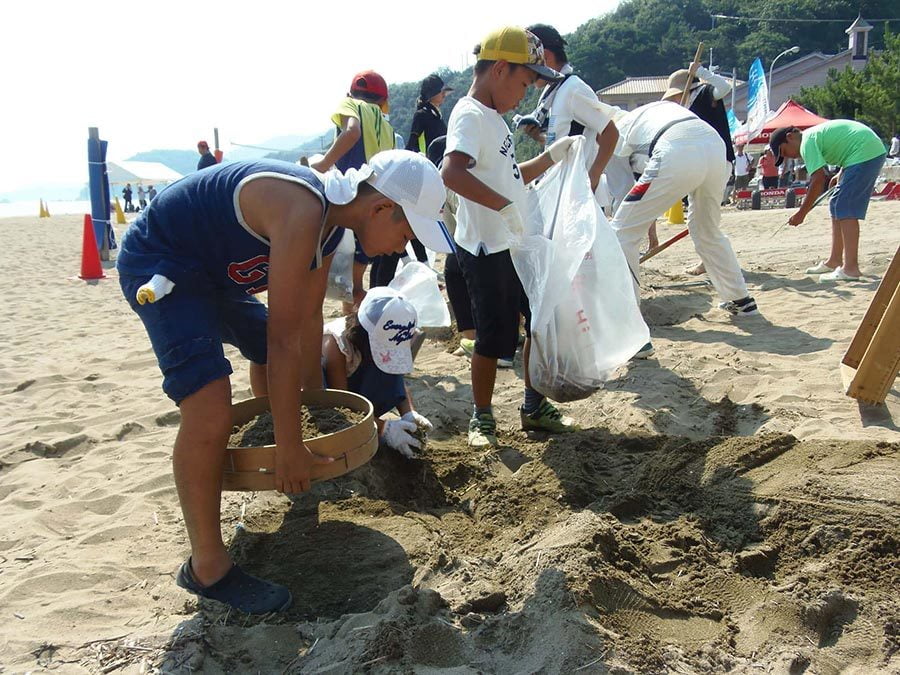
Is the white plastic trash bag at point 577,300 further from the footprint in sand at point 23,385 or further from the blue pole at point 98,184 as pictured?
the blue pole at point 98,184

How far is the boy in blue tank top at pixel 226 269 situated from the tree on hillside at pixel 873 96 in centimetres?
2819

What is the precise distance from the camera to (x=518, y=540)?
2.32 meters

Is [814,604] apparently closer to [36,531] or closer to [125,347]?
[36,531]

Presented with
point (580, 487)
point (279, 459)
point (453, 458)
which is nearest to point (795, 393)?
point (580, 487)

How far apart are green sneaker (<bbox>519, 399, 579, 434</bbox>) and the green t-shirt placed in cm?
383

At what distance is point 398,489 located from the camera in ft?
9.34

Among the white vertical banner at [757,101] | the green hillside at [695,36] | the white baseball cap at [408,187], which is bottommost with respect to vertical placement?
the white baseball cap at [408,187]

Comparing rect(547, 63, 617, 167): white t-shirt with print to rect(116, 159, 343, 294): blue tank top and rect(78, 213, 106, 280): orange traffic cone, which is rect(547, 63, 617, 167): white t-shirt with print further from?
rect(78, 213, 106, 280): orange traffic cone

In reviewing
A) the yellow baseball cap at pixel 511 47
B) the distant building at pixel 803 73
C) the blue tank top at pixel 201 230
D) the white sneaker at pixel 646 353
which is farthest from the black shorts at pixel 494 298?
the distant building at pixel 803 73

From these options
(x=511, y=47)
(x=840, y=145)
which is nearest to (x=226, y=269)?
(x=511, y=47)

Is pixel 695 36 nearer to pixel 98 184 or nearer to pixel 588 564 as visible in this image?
pixel 98 184

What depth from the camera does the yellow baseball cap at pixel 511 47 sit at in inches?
112

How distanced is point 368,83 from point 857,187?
3.94 meters

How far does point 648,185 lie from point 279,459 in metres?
3.17
